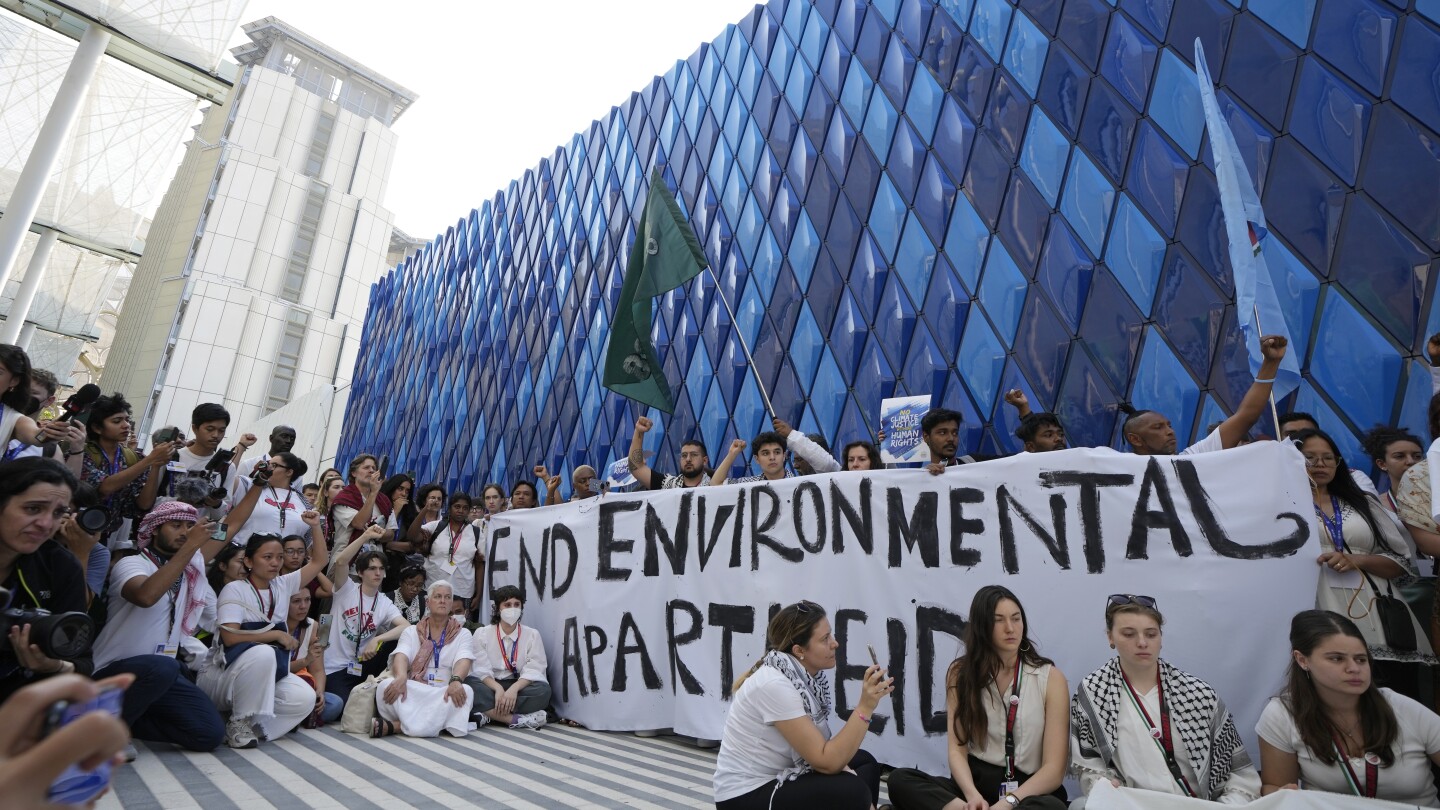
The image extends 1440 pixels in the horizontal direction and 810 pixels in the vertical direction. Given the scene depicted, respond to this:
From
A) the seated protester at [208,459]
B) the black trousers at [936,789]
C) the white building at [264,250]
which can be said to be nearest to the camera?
the black trousers at [936,789]

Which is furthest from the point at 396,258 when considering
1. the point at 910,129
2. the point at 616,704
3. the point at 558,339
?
the point at 616,704

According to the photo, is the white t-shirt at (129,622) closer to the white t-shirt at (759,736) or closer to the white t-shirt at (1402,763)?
the white t-shirt at (759,736)

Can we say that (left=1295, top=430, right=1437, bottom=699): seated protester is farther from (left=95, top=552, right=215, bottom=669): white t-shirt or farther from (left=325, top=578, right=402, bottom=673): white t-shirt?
(left=325, top=578, right=402, bottom=673): white t-shirt

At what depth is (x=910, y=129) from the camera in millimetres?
11461

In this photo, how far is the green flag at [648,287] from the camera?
22.3 feet

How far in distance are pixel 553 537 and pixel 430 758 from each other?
6.79 feet

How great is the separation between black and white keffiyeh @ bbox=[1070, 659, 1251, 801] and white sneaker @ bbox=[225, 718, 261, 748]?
4.70 metres

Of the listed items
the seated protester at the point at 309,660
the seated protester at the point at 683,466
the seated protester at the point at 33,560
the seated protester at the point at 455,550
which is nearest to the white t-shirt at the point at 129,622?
the seated protester at the point at 33,560

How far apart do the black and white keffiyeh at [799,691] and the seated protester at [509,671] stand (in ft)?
10.7

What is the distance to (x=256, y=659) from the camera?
4723 millimetres

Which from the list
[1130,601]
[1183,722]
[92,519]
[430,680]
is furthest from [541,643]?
[1183,722]

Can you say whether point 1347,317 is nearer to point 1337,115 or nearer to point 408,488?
point 1337,115

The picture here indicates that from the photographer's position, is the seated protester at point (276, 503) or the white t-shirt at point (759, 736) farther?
the seated protester at point (276, 503)

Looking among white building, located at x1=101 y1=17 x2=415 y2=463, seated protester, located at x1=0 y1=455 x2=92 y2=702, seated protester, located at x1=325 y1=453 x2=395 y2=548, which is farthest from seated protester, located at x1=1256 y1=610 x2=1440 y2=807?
white building, located at x1=101 y1=17 x2=415 y2=463
